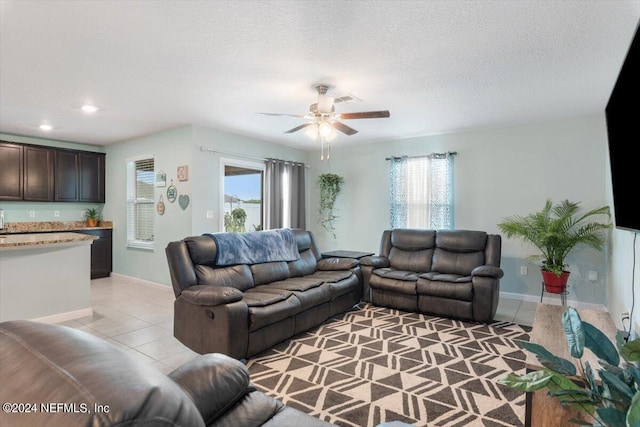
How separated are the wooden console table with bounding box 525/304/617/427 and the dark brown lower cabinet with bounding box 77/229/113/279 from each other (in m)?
6.84

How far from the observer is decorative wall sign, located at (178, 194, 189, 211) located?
5.03 meters

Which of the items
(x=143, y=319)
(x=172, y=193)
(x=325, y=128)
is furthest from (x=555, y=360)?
(x=172, y=193)

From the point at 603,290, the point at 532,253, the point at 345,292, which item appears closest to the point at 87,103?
the point at 345,292

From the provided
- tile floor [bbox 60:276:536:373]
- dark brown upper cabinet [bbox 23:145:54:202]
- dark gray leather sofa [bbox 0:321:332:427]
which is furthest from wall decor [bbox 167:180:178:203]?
dark gray leather sofa [bbox 0:321:332:427]

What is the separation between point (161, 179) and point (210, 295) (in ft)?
10.8

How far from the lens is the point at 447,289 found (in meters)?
4.01

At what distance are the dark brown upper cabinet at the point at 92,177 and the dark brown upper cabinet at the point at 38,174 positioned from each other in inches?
19.5

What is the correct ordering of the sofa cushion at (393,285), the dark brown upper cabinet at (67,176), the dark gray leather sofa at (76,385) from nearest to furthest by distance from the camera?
the dark gray leather sofa at (76,385) → the sofa cushion at (393,285) → the dark brown upper cabinet at (67,176)

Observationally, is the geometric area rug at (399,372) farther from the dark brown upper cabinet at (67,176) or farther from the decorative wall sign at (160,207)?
the dark brown upper cabinet at (67,176)

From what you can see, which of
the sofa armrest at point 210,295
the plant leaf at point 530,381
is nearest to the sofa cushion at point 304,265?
the sofa armrest at point 210,295

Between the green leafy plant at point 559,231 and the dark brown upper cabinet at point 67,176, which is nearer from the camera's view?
the green leafy plant at point 559,231

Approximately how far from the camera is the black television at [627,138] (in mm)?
1522

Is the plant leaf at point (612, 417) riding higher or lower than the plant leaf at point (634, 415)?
lower

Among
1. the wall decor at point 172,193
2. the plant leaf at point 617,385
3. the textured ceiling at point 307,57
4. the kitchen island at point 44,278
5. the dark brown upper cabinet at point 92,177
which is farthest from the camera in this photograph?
the dark brown upper cabinet at point 92,177
